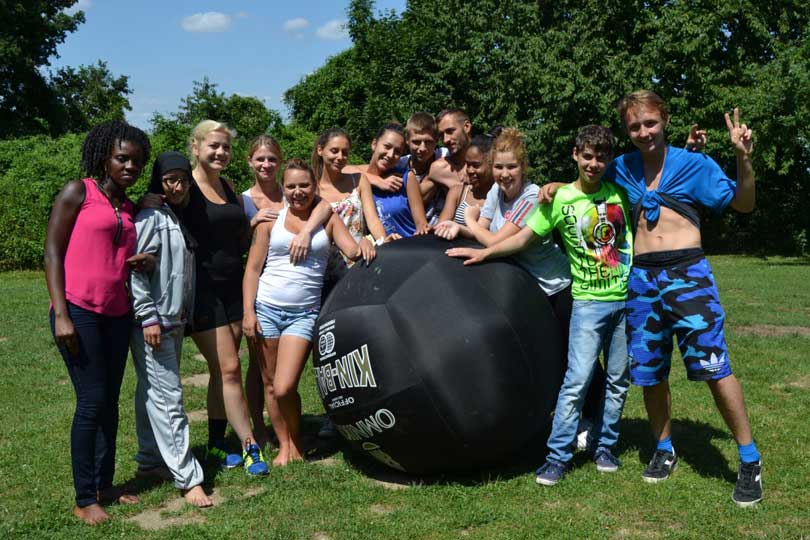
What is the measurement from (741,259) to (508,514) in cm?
2150

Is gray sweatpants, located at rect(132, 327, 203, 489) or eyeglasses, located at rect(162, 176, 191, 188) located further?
eyeglasses, located at rect(162, 176, 191, 188)

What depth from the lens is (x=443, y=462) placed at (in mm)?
5012

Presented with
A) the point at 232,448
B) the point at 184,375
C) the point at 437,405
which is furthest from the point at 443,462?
the point at 184,375

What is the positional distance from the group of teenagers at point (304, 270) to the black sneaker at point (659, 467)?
0.02 meters

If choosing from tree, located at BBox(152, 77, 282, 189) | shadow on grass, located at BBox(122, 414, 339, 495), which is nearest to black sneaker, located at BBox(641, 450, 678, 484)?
shadow on grass, located at BBox(122, 414, 339, 495)

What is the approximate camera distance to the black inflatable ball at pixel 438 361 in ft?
15.6

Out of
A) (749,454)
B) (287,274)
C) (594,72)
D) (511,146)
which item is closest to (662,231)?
(511,146)

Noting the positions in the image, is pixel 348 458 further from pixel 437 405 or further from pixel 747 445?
pixel 747 445

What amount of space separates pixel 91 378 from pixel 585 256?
3.12 m

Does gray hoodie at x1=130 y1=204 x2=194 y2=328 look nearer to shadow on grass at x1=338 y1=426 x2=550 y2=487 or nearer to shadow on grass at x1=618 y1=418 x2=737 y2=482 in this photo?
shadow on grass at x1=338 y1=426 x2=550 y2=487

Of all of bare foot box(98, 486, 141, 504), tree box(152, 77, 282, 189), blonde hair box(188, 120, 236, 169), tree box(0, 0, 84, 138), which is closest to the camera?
bare foot box(98, 486, 141, 504)

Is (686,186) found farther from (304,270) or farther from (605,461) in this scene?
(304,270)

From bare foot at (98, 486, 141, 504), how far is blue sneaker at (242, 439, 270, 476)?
77 centimetres

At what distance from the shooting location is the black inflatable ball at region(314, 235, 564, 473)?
4.75 metres
